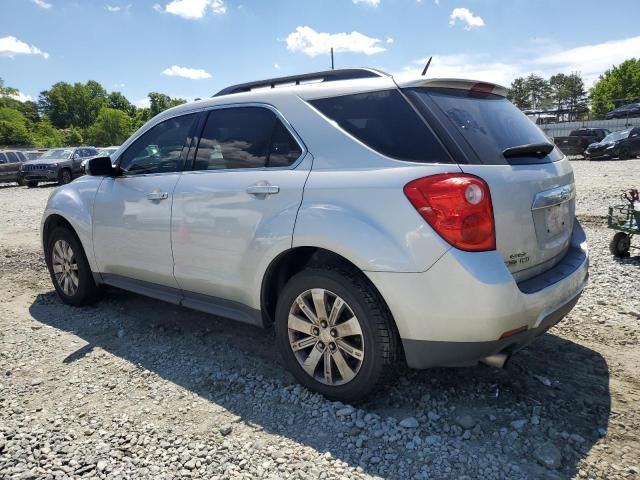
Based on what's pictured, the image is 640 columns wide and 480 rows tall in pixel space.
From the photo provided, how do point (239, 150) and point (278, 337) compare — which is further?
point (239, 150)

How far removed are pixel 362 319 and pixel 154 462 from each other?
126 cm

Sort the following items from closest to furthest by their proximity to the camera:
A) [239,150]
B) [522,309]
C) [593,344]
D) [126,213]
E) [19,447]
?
[522,309]
[19,447]
[239,150]
[593,344]
[126,213]

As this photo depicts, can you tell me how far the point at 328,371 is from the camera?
2.89 metres

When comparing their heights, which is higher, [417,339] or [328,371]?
[417,339]

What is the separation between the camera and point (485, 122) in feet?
9.18

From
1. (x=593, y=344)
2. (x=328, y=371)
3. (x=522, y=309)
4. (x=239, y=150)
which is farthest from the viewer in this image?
(x=593, y=344)

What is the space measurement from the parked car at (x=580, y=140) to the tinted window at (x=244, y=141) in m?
24.3

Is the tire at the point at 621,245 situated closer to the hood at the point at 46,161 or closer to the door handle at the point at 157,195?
the door handle at the point at 157,195

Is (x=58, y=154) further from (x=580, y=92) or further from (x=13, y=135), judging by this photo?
(x=580, y=92)

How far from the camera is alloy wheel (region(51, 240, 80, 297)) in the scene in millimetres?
4659

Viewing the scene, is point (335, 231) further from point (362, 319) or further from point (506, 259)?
point (506, 259)

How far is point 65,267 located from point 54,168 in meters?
18.8

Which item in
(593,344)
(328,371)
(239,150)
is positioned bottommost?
(593,344)

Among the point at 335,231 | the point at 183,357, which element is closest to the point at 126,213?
the point at 183,357
